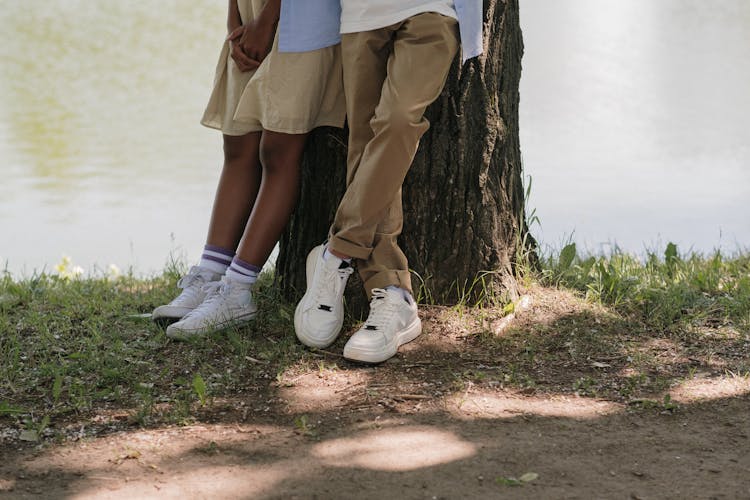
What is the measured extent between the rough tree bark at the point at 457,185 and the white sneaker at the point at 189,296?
358 mm

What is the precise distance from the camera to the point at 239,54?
10.5 ft

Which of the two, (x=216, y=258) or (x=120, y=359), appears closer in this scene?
(x=120, y=359)

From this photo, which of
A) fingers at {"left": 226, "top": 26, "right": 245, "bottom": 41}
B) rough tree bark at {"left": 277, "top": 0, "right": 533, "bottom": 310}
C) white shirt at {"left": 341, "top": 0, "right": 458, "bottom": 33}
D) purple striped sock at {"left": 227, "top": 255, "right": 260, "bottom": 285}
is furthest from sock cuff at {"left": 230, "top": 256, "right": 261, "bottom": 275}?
white shirt at {"left": 341, "top": 0, "right": 458, "bottom": 33}

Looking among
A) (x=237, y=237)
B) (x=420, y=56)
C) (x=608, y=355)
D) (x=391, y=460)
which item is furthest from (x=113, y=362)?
(x=608, y=355)

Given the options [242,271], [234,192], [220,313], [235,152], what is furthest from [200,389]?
[235,152]

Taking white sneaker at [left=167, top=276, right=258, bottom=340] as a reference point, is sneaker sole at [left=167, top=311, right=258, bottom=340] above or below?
below

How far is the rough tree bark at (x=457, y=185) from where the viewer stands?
3215 millimetres

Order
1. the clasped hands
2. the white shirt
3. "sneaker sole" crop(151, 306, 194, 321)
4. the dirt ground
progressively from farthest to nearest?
1. "sneaker sole" crop(151, 306, 194, 321)
2. the clasped hands
3. the white shirt
4. the dirt ground

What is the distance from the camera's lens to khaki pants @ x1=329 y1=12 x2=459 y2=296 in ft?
9.19

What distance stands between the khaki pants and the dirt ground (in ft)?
1.24

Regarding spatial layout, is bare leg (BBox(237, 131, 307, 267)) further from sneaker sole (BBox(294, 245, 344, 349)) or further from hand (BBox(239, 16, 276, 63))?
hand (BBox(239, 16, 276, 63))

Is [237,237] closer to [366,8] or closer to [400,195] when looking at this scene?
[400,195]

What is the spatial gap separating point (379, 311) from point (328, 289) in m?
0.21

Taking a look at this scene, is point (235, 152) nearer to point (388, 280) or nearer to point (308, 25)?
point (308, 25)
